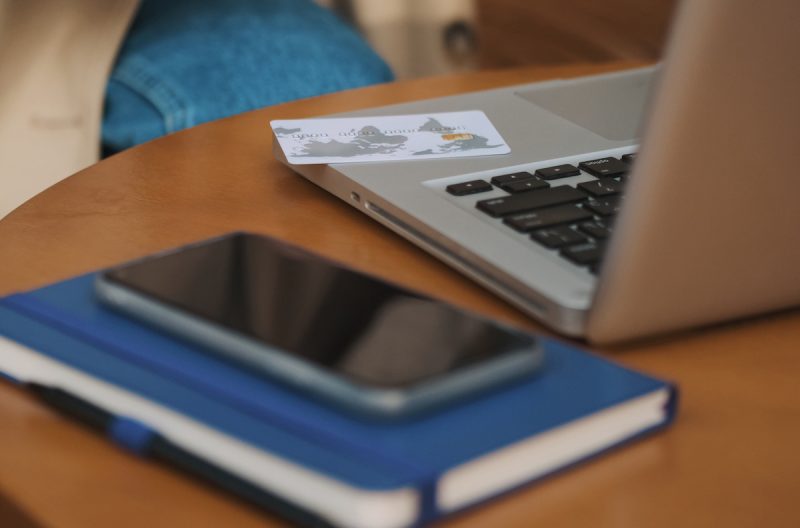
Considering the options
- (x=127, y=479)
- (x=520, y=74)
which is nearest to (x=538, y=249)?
(x=127, y=479)

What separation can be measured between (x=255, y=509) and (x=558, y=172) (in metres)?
0.37

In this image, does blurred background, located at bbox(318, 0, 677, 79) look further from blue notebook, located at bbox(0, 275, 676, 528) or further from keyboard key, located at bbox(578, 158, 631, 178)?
blue notebook, located at bbox(0, 275, 676, 528)

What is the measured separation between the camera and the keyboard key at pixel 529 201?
0.69 meters

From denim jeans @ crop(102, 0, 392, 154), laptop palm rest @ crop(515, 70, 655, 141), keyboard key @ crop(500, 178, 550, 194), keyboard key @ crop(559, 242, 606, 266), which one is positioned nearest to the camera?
keyboard key @ crop(559, 242, 606, 266)

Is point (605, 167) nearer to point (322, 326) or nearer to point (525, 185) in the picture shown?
point (525, 185)

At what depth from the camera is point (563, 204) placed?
2.29ft

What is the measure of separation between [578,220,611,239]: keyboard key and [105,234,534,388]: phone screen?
0.15m

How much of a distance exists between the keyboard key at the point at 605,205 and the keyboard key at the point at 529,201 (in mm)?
11

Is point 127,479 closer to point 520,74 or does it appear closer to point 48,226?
point 48,226

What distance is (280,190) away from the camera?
2.81 ft

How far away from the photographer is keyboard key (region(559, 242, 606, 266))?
62 cm

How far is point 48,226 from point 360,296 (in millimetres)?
330

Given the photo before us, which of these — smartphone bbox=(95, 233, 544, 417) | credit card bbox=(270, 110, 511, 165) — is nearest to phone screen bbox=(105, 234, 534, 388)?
smartphone bbox=(95, 233, 544, 417)

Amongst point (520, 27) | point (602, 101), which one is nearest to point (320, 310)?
point (602, 101)
